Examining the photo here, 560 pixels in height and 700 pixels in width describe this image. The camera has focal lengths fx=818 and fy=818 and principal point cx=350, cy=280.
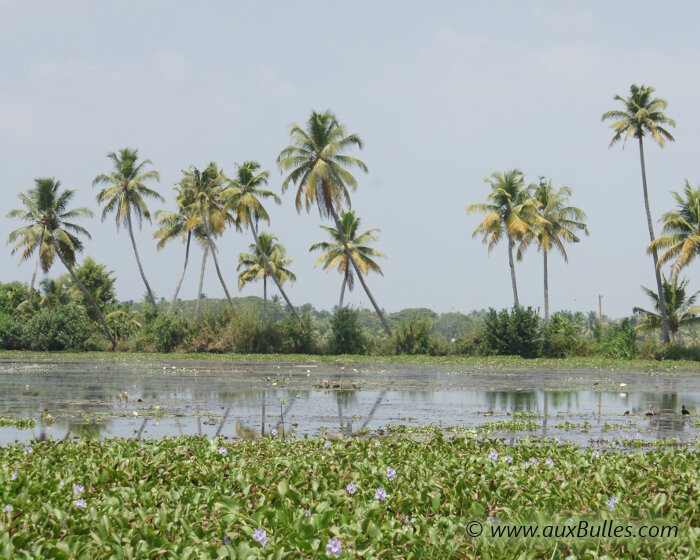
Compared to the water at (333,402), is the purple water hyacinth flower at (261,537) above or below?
above

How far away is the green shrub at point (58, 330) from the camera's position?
170 feet

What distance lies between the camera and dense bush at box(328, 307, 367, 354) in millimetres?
46688

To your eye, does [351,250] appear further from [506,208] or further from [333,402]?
[333,402]

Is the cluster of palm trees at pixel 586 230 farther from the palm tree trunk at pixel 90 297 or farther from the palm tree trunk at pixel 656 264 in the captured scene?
the palm tree trunk at pixel 90 297

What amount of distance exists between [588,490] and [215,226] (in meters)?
48.8

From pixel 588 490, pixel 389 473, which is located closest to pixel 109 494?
pixel 389 473

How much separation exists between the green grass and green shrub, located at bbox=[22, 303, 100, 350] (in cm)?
498

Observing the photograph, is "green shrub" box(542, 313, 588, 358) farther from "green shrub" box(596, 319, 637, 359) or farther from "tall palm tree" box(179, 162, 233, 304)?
"tall palm tree" box(179, 162, 233, 304)

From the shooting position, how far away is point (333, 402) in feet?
64.0

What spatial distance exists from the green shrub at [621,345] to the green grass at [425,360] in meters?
1.19

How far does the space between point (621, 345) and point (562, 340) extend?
312cm

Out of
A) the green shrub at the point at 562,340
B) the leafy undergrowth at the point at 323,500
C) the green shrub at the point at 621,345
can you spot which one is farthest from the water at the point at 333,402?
the green shrub at the point at 562,340

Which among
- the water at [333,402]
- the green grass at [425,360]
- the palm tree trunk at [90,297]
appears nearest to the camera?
the water at [333,402]

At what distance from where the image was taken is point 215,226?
53938mm
